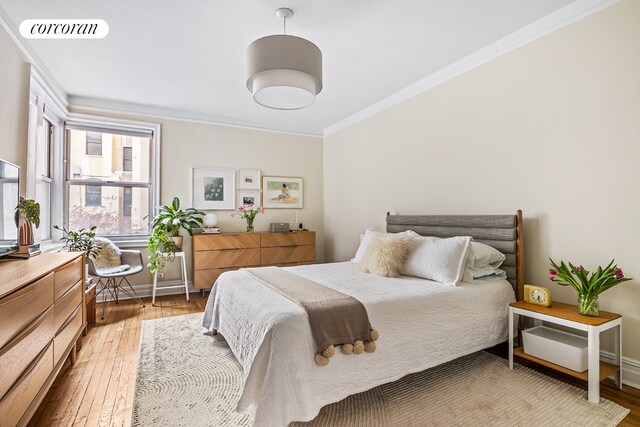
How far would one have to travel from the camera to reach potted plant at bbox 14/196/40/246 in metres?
2.32

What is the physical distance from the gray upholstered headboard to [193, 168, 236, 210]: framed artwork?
3005mm

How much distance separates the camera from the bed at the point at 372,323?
166 centimetres

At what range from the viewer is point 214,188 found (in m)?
5.00

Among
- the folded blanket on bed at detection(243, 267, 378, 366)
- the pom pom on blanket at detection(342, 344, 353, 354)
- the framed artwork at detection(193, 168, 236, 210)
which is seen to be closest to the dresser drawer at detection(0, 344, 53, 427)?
the folded blanket on bed at detection(243, 267, 378, 366)

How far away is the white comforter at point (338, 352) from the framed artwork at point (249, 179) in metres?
2.51

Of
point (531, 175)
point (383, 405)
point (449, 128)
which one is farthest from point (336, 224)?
point (383, 405)

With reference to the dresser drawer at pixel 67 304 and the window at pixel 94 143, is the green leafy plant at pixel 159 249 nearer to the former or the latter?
the window at pixel 94 143

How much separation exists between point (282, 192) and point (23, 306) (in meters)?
4.18

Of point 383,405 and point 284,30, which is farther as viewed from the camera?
point 284,30

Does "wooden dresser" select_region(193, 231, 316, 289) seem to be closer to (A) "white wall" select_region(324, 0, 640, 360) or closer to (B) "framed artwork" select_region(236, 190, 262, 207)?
(B) "framed artwork" select_region(236, 190, 262, 207)

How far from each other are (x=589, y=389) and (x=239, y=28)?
140 inches

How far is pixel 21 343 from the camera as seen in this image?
144 cm

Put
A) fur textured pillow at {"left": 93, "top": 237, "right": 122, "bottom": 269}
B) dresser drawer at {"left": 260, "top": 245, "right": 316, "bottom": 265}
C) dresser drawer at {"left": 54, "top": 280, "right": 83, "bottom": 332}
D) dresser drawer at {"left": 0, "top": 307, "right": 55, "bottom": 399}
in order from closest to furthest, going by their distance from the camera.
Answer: dresser drawer at {"left": 0, "top": 307, "right": 55, "bottom": 399}, dresser drawer at {"left": 54, "top": 280, "right": 83, "bottom": 332}, fur textured pillow at {"left": 93, "top": 237, "right": 122, "bottom": 269}, dresser drawer at {"left": 260, "top": 245, "right": 316, "bottom": 265}

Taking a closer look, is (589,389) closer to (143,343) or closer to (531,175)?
(531,175)
